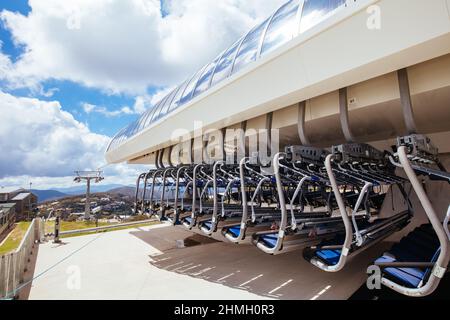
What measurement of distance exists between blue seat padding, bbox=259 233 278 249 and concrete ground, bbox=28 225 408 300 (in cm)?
73

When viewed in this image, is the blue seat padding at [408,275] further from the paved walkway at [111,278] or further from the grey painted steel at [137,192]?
the grey painted steel at [137,192]

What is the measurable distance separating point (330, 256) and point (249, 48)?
358cm

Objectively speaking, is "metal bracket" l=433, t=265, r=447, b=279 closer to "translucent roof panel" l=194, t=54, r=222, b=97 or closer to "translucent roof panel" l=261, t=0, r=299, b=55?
"translucent roof panel" l=261, t=0, r=299, b=55

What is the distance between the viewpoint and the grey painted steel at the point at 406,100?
2760 mm

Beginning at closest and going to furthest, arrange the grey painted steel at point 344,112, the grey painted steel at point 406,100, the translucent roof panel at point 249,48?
the grey painted steel at point 406,100, the grey painted steel at point 344,112, the translucent roof panel at point 249,48

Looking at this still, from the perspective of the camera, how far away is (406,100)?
2.84 metres

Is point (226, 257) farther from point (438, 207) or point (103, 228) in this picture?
point (103, 228)

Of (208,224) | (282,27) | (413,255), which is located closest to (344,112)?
(282,27)

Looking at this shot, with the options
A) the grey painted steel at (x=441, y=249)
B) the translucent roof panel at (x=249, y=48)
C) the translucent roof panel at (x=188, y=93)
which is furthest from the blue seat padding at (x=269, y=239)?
the translucent roof panel at (x=188, y=93)

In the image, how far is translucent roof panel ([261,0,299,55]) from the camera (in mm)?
3537

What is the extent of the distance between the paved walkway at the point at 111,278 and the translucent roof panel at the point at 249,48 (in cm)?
368

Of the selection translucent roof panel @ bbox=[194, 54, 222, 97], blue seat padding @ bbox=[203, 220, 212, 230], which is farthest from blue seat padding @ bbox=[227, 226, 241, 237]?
translucent roof panel @ bbox=[194, 54, 222, 97]

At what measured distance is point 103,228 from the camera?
32.8 feet

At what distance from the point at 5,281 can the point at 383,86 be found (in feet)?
18.2
